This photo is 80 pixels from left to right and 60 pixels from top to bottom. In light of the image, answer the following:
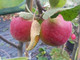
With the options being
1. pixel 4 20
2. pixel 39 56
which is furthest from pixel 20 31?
pixel 4 20

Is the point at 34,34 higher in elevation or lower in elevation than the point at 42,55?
higher

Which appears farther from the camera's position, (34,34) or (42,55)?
(42,55)

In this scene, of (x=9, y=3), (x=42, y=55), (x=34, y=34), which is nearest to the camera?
(x=34, y=34)

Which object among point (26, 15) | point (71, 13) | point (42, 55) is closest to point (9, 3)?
point (26, 15)

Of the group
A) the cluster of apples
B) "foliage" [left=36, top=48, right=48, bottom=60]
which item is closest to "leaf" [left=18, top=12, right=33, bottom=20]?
the cluster of apples

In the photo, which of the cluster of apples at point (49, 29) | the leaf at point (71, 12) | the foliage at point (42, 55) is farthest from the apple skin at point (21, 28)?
the foliage at point (42, 55)

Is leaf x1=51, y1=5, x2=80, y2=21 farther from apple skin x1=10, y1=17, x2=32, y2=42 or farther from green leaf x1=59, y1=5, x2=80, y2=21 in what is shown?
apple skin x1=10, y1=17, x2=32, y2=42

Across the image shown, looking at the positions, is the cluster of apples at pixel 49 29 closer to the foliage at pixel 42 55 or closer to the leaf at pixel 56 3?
the leaf at pixel 56 3

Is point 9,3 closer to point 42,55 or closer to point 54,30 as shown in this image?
point 54,30

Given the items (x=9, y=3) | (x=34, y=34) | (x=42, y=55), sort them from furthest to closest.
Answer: (x=42, y=55), (x=9, y=3), (x=34, y=34)
